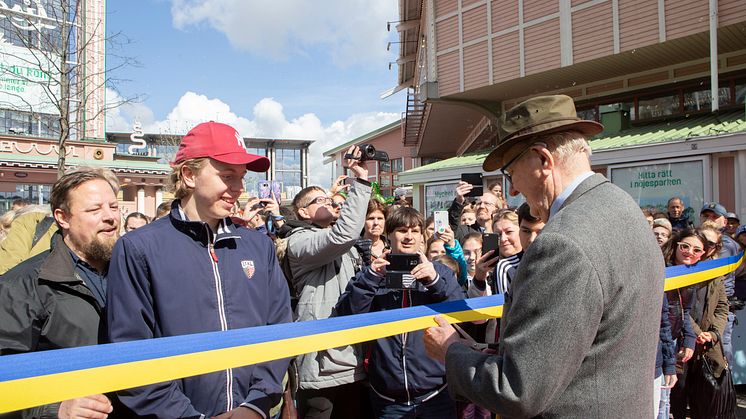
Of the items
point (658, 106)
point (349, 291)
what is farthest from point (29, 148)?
point (349, 291)

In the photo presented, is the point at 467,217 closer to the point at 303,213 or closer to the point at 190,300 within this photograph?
the point at 303,213

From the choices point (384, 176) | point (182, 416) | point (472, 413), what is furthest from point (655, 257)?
point (384, 176)

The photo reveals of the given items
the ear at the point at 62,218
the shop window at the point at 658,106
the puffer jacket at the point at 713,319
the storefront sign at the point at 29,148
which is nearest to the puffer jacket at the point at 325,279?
the ear at the point at 62,218

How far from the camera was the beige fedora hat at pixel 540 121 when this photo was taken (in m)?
1.79

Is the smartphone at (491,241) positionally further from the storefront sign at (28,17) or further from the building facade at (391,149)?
the building facade at (391,149)

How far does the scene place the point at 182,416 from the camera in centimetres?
203

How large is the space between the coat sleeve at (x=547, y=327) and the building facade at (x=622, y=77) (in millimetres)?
12049

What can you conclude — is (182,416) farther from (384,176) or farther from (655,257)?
(384,176)

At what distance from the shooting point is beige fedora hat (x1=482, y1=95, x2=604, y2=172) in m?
1.79

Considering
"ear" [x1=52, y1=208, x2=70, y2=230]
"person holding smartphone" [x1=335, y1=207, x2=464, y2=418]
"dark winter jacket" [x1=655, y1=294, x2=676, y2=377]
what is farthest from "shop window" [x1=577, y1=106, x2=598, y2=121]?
"ear" [x1=52, y1=208, x2=70, y2=230]

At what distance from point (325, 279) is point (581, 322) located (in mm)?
2394

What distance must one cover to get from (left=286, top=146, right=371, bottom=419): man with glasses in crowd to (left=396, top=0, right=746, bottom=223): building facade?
11027 millimetres

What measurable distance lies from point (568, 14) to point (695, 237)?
12.5m

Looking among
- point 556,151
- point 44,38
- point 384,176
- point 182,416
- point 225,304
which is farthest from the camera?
point 384,176
